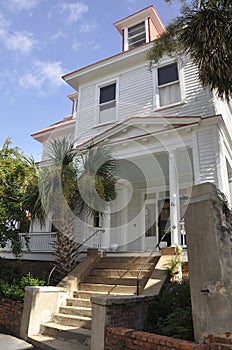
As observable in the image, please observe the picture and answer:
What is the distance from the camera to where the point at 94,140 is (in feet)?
35.7

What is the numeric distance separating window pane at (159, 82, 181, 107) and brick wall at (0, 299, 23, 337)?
841 cm

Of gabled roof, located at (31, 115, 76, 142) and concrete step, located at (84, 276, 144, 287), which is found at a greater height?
gabled roof, located at (31, 115, 76, 142)

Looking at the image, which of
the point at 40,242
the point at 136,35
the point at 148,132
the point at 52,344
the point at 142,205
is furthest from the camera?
the point at 136,35

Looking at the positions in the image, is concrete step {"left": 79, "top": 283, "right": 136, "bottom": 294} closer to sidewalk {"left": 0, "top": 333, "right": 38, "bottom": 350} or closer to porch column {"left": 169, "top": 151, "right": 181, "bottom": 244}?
sidewalk {"left": 0, "top": 333, "right": 38, "bottom": 350}

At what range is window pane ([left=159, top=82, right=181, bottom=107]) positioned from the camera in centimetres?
1073

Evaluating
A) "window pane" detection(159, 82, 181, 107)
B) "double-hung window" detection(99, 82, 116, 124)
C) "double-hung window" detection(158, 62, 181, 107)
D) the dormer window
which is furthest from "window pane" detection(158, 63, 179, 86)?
the dormer window

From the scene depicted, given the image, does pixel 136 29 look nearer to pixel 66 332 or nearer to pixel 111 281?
pixel 111 281

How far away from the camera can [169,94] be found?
1091cm

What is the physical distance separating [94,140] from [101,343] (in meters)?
7.64

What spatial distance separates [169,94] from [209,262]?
27.6 feet

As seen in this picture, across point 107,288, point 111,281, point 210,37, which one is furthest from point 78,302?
point 210,37

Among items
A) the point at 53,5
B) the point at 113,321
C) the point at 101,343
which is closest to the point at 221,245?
the point at 113,321

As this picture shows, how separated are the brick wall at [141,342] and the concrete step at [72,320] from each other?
50.9 inches

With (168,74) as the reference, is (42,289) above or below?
below
